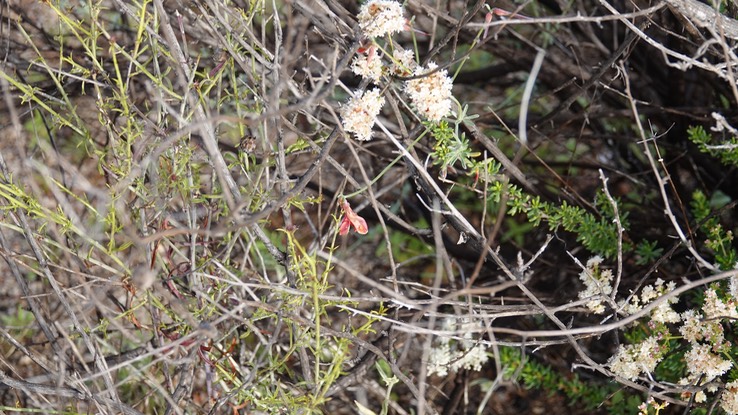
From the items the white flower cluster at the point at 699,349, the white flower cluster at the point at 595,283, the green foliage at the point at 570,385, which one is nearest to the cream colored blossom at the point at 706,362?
the white flower cluster at the point at 699,349

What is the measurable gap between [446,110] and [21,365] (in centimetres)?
163

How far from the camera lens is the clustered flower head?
1.17 meters

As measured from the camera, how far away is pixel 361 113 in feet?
3.81

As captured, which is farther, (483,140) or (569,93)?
(569,93)

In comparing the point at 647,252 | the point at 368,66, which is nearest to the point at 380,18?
the point at 368,66

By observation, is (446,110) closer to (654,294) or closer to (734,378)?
(654,294)

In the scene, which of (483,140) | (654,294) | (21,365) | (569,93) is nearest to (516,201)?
(483,140)

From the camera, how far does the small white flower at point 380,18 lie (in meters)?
1.12

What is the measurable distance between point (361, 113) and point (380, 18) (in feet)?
0.52

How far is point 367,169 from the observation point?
2.15 m

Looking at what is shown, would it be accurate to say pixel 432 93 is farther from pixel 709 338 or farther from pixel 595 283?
pixel 709 338

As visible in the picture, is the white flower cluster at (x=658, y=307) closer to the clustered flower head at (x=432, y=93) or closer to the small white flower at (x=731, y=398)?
the small white flower at (x=731, y=398)

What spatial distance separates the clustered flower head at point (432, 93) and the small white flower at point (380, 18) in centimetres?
10

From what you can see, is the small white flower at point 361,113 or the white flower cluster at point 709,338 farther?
the white flower cluster at point 709,338
